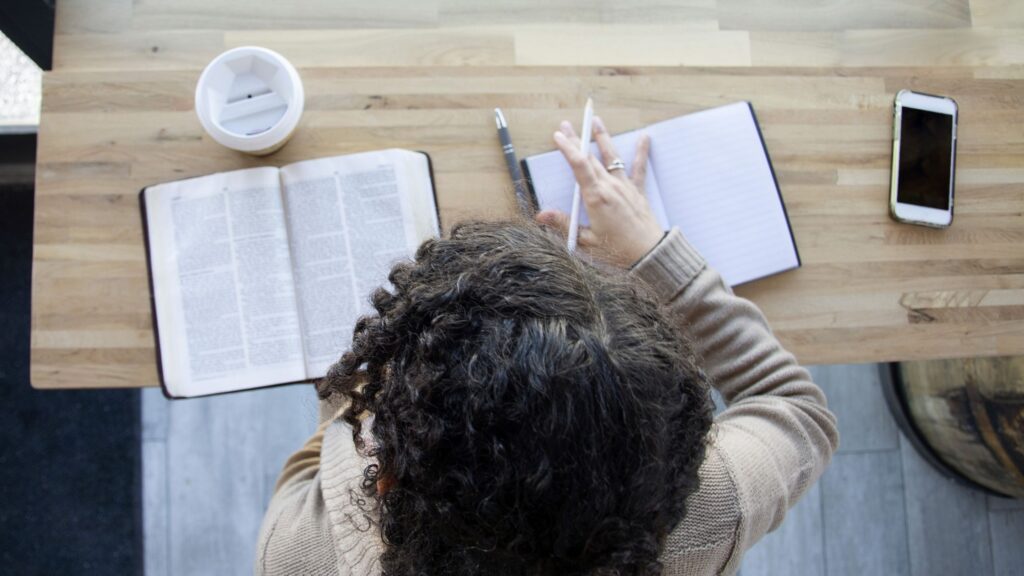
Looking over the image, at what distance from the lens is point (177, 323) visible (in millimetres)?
850

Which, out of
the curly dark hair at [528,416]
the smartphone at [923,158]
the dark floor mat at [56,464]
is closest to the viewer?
the curly dark hair at [528,416]

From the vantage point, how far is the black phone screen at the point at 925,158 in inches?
36.7

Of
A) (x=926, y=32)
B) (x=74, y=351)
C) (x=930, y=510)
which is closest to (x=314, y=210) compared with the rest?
(x=74, y=351)

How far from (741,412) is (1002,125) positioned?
0.54 m

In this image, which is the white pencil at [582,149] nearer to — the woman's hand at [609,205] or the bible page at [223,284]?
the woman's hand at [609,205]

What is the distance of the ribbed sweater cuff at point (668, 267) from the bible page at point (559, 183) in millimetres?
85

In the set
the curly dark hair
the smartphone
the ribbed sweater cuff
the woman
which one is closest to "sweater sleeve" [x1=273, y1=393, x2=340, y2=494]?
the woman

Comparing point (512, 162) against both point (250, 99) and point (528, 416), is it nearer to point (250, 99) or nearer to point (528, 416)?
point (250, 99)

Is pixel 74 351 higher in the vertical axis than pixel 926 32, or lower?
lower

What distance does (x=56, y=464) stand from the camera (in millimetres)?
1420

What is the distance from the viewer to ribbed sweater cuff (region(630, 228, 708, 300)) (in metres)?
0.81

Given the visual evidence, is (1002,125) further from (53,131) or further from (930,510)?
(53,131)

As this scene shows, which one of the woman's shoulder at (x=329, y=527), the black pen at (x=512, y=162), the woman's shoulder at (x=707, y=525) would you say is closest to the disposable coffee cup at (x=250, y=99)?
the black pen at (x=512, y=162)

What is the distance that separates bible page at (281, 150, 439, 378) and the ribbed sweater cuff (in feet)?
0.83
